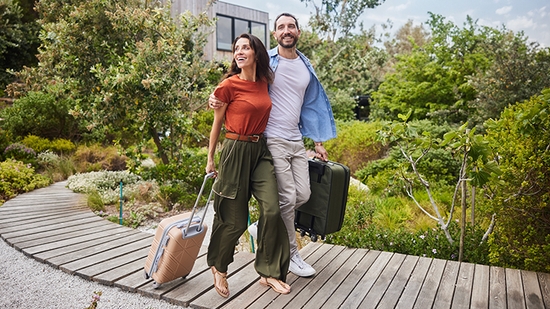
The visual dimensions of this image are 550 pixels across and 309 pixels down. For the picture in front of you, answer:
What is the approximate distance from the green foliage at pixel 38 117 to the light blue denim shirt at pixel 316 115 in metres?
7.83

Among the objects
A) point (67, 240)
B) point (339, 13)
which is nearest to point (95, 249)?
point (67, 240)

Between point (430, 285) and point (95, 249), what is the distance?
9.70 feet

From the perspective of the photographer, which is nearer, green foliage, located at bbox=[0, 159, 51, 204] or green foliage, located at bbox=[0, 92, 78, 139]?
green foliage, located at bbox=[0, 159, 51, 204]

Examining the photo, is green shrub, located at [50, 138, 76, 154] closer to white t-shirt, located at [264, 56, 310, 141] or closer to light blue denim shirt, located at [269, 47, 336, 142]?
light blue denim shirt, located at [269, 47, 336, 142]

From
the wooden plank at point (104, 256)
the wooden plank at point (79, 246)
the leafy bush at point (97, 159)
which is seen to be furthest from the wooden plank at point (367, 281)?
the leafy bush at point (97, 159)

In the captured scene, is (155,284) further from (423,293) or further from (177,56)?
(177,56)

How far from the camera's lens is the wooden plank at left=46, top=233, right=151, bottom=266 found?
370cm

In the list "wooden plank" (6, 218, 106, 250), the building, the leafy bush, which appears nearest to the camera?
"wooden plank" (6, 218, 106, 250)

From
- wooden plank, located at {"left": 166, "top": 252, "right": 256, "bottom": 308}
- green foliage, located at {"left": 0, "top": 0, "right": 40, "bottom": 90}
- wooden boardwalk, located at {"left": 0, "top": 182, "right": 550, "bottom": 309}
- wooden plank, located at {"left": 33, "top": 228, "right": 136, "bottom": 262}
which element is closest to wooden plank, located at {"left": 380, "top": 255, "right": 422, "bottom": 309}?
wooden boardwalk, located at {"left": 0, "top": 182, "right": 550, "bottom": 309}

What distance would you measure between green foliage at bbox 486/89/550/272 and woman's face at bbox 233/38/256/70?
1.90 metres

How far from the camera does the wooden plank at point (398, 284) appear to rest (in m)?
2.79

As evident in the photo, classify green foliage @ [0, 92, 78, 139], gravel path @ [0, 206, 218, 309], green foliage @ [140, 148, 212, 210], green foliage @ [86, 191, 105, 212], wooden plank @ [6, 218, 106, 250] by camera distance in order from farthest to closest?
green foliage @ [0, 92, 78, 139], green foliage @ [140, 148, 212, 210], green foliage @ [86, 191, 105, 212], wooden plank @ [6, 218, 106, 250], gravel path @ [0, 206, 218, 309]

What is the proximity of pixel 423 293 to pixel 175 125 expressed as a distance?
4.77 meters

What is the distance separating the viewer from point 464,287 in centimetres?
301
